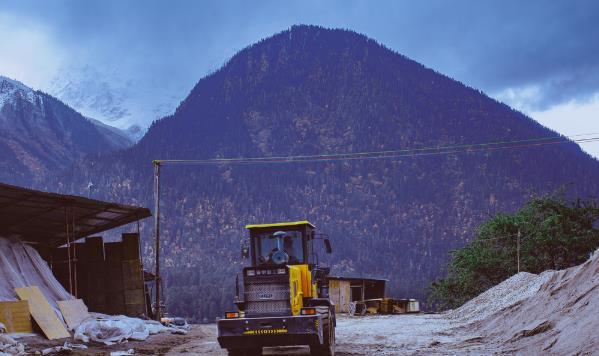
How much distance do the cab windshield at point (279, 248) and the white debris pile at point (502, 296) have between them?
13.7 m

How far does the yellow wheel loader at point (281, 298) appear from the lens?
43.3 ft

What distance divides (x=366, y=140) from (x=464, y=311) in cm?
14003

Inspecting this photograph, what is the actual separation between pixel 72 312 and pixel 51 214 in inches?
163

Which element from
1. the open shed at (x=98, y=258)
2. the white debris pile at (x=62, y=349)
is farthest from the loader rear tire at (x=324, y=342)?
the open shed at (x=98, y=258)

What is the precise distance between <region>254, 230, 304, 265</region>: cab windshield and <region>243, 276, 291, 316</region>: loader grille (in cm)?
105

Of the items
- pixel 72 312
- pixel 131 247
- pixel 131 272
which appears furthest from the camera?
pixel 131 247

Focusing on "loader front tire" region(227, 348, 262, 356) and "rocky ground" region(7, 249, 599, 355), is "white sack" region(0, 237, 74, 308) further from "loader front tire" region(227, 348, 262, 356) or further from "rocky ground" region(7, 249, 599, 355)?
"loader front tire" region(227, 348, 262, 356)

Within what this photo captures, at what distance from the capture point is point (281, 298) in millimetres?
14102

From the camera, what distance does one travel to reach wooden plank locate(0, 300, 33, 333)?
59.8 ft

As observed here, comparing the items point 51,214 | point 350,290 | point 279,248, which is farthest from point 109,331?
point 350,290

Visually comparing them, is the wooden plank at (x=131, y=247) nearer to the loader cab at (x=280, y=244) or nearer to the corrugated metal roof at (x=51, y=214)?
the corrugated metal roof at (x=51, y=214)

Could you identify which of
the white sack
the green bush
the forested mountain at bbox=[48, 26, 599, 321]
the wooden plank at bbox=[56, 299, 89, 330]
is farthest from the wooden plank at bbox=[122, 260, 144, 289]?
the forested mountain at bbox=[48, 26, 599, 321]

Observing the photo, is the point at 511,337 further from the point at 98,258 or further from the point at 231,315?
the point at 98,258

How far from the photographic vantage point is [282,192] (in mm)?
153125
